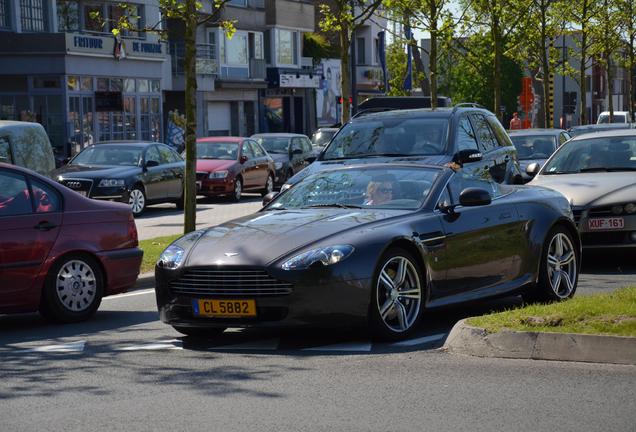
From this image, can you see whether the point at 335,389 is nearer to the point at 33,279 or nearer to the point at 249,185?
the point at 33,279

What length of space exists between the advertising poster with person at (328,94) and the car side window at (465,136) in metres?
61.6

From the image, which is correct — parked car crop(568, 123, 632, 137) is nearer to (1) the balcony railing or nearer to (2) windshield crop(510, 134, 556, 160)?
(2) windshield crop(510, 134, 556, 160)

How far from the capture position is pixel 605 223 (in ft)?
49.7

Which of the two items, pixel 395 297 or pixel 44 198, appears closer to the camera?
pixel 395 297

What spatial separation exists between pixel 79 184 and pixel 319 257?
1868 centimetres

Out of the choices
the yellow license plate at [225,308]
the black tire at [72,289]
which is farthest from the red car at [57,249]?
the yellow license plate at [225,308]

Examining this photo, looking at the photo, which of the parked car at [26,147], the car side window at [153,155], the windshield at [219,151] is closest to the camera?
the parked car at [26,147]

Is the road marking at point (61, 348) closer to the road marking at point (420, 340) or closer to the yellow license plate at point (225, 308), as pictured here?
the yellow license plate at point (225, 308)

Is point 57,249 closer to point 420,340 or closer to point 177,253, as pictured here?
point 177,253

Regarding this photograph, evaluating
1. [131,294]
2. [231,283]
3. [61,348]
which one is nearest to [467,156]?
[131,294]

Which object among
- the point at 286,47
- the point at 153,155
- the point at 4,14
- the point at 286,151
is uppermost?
the point at 4,14

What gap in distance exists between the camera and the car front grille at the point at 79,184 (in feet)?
89.9

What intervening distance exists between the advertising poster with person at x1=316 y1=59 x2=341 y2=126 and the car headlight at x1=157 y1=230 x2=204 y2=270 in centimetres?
6803

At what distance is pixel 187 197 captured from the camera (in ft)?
60.1
